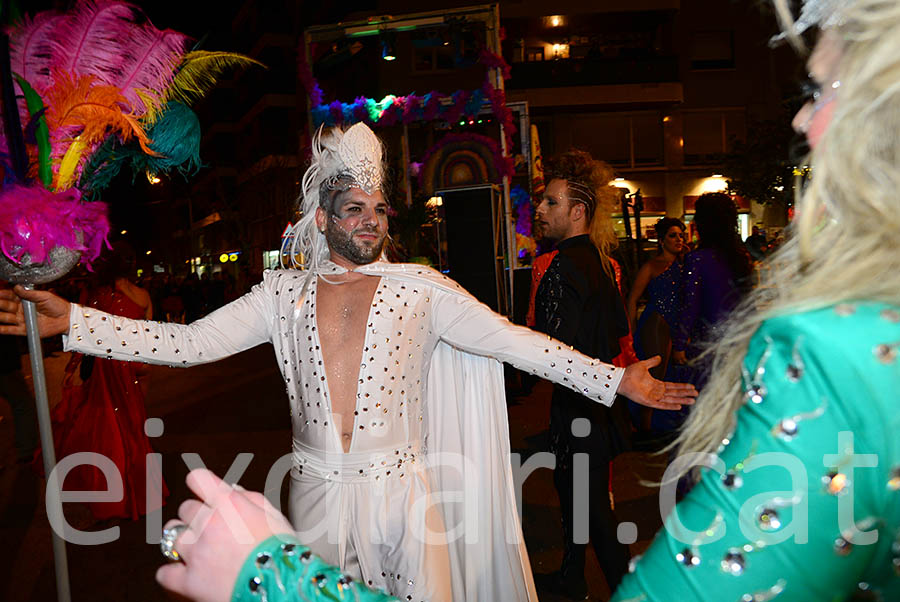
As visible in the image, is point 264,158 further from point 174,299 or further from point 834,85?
point 834,85

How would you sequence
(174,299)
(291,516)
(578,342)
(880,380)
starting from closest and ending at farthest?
(880,380) < (291,516) < (578,342) < (174,299)

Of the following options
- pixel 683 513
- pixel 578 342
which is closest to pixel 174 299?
pixel 578 342

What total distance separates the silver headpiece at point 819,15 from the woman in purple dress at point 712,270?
343cm

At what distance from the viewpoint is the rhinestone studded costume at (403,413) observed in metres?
2.40

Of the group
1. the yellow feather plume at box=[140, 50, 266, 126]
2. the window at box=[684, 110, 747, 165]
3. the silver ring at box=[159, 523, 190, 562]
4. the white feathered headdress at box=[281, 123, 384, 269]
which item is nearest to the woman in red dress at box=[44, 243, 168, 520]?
the white feathered headdress at box=[281, 123, 384, 269]

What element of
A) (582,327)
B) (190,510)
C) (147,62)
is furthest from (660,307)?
(190,510)

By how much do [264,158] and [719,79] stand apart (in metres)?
25.9

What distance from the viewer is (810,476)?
0.67 metres

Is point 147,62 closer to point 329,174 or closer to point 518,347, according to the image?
point 329,174

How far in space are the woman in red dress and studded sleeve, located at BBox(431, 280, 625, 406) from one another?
3693 millimetres

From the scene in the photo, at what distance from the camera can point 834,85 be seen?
2.53 feet

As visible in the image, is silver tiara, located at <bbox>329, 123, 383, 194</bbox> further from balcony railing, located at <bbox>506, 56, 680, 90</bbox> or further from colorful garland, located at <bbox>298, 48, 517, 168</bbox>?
balcony railing, located at <bbox>506, 56, 680, 90</bbox>

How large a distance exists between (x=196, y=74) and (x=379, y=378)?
1.40 meters

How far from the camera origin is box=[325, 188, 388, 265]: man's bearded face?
110 inches
